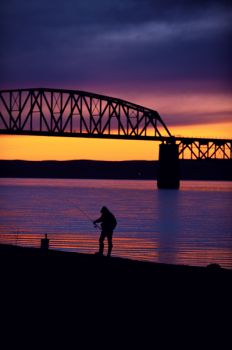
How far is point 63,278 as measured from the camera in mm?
19531

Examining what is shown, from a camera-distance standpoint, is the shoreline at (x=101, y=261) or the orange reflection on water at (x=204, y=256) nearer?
the shoreline at (x=101, y=261)

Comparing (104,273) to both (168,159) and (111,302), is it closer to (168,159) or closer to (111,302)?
(111,302)

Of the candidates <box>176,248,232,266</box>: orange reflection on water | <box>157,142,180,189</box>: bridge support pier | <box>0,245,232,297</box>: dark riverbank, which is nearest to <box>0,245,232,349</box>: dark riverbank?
<box>0,245,232,297</box>: dark riverbank

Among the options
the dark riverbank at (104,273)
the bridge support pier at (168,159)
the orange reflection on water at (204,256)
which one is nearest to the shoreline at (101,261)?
the dark riverbank at (104,273)

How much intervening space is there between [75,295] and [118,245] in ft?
88.6

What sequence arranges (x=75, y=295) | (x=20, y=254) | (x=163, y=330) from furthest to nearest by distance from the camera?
(x=20, y=254), (x=75, y=295), (x=163, y=330)

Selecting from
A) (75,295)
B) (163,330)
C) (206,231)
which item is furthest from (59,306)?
(206,231)

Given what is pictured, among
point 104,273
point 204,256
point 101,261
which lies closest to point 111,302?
point 104,273

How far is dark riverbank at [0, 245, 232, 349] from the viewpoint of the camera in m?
13.2

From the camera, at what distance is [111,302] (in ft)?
53.3

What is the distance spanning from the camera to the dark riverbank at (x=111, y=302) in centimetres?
1319

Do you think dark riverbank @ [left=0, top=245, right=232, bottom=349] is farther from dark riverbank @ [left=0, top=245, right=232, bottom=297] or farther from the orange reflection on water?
the orange reflection on water

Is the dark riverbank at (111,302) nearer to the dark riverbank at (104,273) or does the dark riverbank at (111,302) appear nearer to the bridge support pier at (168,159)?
the dark riverbank at (104,273)

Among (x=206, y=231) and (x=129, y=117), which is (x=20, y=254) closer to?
(x=206, y=231)
